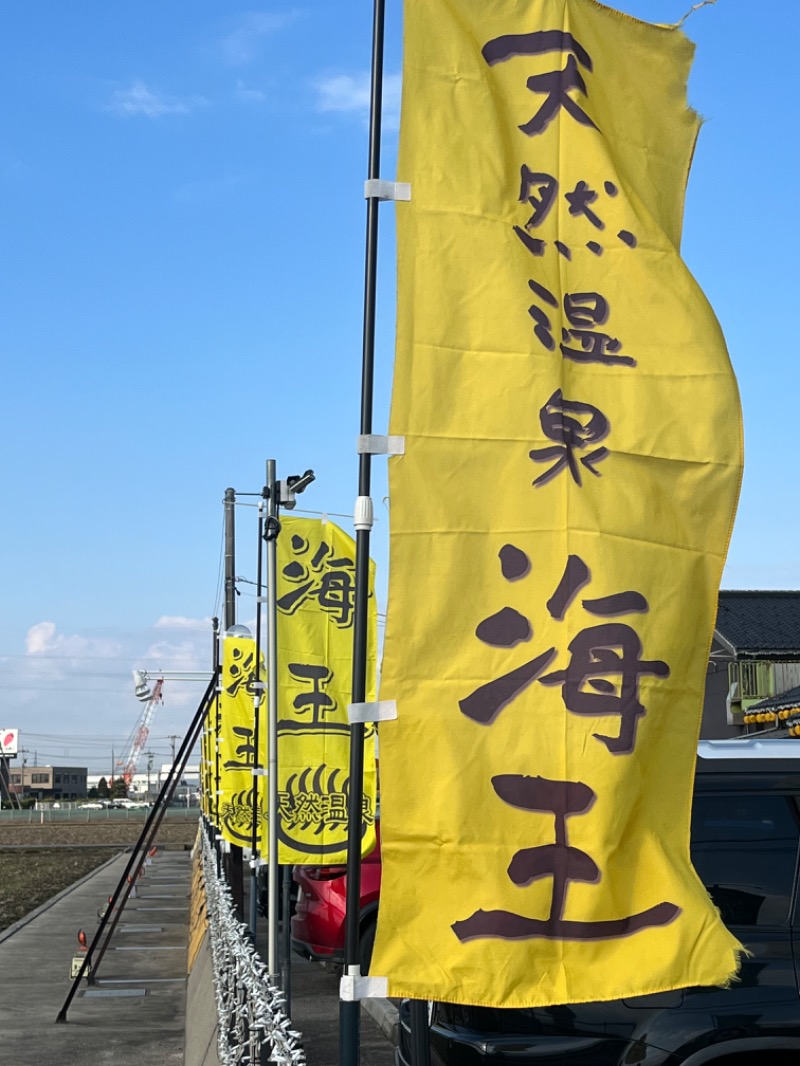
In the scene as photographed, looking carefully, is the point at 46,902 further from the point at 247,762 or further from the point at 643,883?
the point at 643,883

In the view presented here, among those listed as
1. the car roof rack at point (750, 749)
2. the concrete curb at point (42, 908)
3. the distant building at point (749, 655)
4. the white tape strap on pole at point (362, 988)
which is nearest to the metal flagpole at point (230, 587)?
the concrete curb at point (42, 908)

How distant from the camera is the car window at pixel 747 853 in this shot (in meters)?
5.49

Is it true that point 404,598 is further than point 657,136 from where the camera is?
No

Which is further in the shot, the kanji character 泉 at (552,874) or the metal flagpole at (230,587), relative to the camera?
the metal flagpole at (230,587)

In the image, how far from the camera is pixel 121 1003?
1477cm

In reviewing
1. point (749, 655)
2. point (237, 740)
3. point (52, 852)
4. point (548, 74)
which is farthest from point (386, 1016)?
point (52, 852)

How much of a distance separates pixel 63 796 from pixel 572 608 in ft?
666

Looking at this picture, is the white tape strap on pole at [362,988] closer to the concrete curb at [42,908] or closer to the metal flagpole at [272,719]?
the metal flagpole at [272,719]

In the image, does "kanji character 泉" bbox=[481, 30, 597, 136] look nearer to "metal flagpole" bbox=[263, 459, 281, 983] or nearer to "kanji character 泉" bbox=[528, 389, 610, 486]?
"kanji character 泉" bbox=[528, 389, 610, 486]

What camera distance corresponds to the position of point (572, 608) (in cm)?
382

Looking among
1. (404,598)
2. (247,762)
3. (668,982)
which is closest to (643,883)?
(668,982)

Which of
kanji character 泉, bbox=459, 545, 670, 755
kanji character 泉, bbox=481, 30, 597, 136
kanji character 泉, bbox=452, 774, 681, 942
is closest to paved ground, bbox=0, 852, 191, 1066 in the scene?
kanji character 泉, bbox=452, 774, 681, 942

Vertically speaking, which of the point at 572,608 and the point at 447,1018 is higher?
the point at 572,608

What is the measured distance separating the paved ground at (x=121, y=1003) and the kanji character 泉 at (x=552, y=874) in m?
7.15
